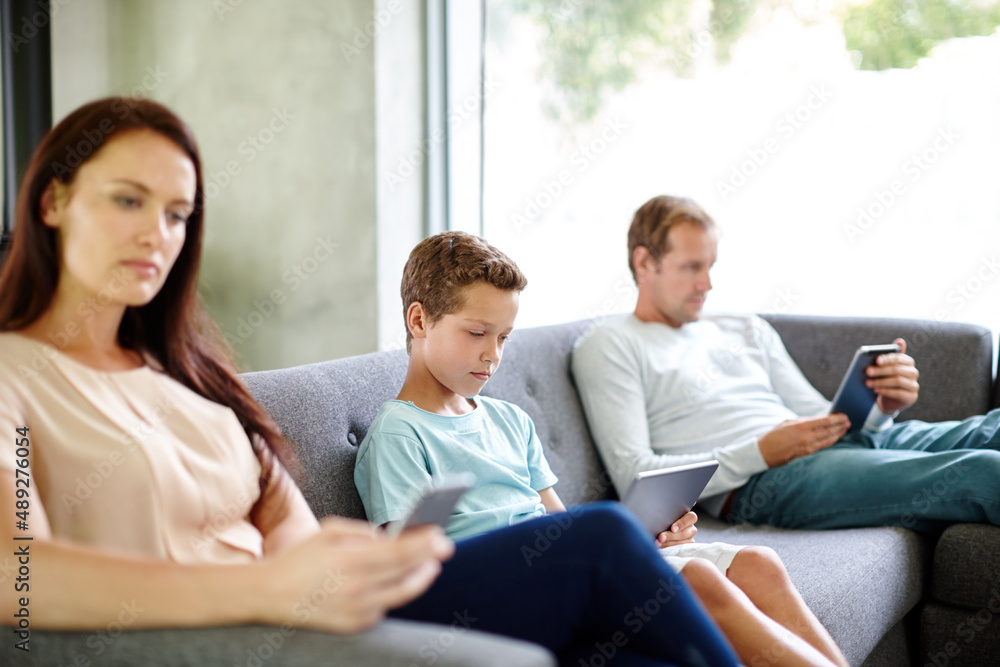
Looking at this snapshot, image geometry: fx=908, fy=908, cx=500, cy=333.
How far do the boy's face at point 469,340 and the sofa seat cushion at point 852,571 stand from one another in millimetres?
712

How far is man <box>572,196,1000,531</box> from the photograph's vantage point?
6.64ft

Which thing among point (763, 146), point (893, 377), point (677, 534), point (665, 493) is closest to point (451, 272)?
point (665, 493)

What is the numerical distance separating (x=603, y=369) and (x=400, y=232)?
4.62ft

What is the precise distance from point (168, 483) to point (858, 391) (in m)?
1.75

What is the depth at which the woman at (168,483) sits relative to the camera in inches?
32.5

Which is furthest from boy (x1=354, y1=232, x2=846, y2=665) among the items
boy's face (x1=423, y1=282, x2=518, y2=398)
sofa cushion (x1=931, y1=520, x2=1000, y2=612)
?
sofa cushion (x1=931, y1=520, x2=1000, y2=612)

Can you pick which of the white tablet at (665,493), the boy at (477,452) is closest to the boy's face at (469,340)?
the boy at (477,452)

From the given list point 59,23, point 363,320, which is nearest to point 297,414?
point 363,320

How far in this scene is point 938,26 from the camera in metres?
2.75

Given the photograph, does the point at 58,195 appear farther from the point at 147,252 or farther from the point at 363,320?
the point at 363,320

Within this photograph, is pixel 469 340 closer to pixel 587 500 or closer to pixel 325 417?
pixel 325 417

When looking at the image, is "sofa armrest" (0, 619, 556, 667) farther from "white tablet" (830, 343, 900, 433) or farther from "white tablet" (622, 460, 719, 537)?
"white tablet" (830, 343, 900, 433)

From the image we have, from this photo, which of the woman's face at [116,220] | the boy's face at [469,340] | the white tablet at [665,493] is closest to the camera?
the woman's face at [116,220]

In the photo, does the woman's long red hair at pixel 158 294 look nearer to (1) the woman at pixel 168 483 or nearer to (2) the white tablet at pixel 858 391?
(1) the woman at pixel 168 483
